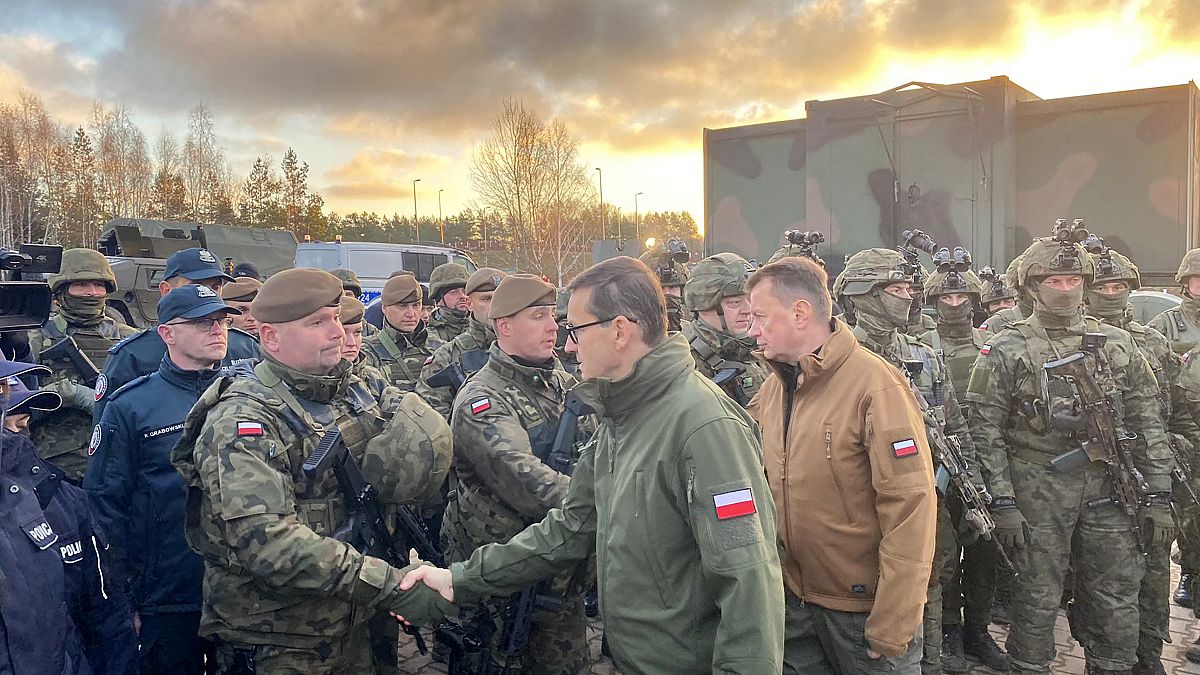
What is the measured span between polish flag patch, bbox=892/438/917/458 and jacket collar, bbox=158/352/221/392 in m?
3.01

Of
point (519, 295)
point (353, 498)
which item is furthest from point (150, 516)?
point (519, 295)

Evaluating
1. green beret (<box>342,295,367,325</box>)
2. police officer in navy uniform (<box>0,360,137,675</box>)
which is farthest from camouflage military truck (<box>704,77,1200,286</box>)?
police officer in navy uniform (<box>0,360,137,675</box>)

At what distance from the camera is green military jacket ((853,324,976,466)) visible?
456 centimetres

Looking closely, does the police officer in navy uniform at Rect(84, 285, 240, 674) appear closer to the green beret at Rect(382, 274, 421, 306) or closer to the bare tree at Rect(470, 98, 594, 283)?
the green beret at Rect(382, 274, 421, 306)

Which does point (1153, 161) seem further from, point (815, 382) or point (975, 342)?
point (815, 382)

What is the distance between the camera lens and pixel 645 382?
7.30 feet

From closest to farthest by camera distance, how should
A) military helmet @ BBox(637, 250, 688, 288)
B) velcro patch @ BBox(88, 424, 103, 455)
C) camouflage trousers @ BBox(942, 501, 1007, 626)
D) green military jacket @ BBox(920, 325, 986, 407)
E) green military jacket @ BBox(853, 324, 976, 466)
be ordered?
1. velcro patch @ BBox(88, 424, 103, 455)
2. green military jacket @ BBox(853, 324, 976, 466)
3. camouflage trousers @ BBox(942, 501, 1007, 626)
4. green military jacket @ BBox(920, 325, 986, 407)
5. military helmet @ BBox(637, 250, 688, 288)

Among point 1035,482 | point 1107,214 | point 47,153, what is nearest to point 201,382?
point 1035,482

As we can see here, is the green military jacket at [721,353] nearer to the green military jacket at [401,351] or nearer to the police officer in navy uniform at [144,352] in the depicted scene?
the police officer in navy uniform at [144,352]

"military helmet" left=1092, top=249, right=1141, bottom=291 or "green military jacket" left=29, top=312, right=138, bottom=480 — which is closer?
"green military jacket" left=29, top=312, right=138, bottom=480

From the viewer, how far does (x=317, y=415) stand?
2.86 m

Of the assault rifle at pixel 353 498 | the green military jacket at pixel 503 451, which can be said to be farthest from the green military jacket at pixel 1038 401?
the assault rifle at pixel 353 498

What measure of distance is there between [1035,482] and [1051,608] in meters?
0.68

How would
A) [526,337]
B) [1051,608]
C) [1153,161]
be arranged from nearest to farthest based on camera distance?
[526,337], [1051,608], [1153,161]
